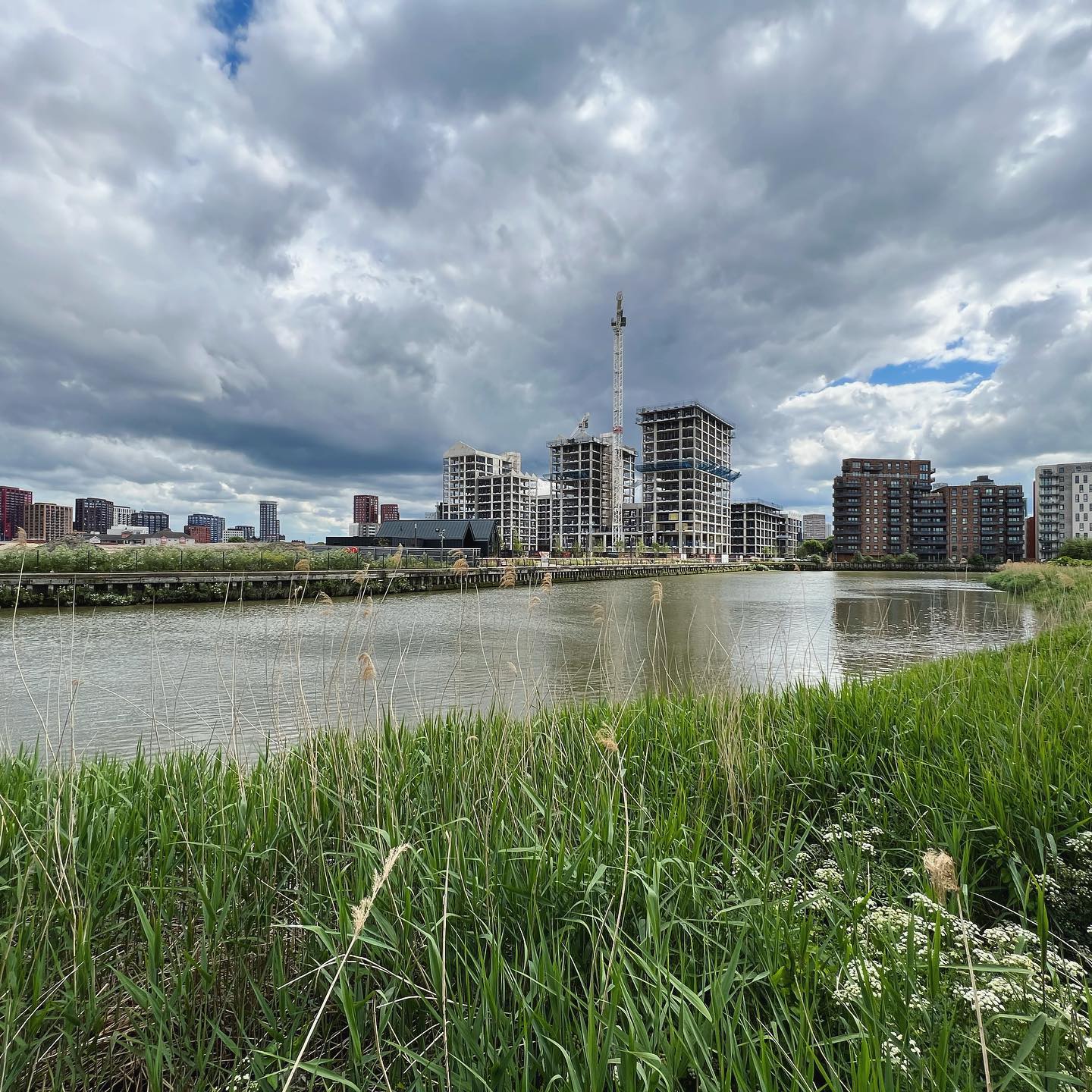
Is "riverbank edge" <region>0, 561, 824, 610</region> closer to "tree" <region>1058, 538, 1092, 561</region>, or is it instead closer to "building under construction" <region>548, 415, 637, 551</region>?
"tree" <region>1058, 538, 1092, 561</region>

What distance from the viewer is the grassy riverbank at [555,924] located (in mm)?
1681

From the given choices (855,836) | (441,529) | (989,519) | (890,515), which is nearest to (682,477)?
(890,515)

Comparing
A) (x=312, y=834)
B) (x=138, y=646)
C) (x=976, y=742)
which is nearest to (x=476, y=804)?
(x=312, y=834)

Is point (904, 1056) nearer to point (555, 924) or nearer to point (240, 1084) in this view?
point (555, 924)

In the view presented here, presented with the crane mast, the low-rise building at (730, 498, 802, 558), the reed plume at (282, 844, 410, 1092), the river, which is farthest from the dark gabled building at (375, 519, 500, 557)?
the low-rise building at (730, 498, 802, 558)

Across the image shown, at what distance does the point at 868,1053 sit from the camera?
4.67 feet

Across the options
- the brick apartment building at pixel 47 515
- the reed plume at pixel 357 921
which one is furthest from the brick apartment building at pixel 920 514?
the reed plume at pixel 357 921

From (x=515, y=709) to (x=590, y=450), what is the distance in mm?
157101

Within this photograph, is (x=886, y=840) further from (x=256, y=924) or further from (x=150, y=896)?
(x=150, y=896)

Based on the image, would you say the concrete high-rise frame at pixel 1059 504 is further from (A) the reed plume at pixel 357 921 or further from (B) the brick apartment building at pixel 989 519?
(A) the reed plume at pixel 357 921

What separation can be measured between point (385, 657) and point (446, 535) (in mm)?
56914

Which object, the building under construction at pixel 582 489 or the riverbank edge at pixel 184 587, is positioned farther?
the building under construction at pixel 582 489

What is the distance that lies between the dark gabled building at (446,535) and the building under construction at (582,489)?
85.1 meters

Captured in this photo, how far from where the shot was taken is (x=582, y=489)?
528 ft
